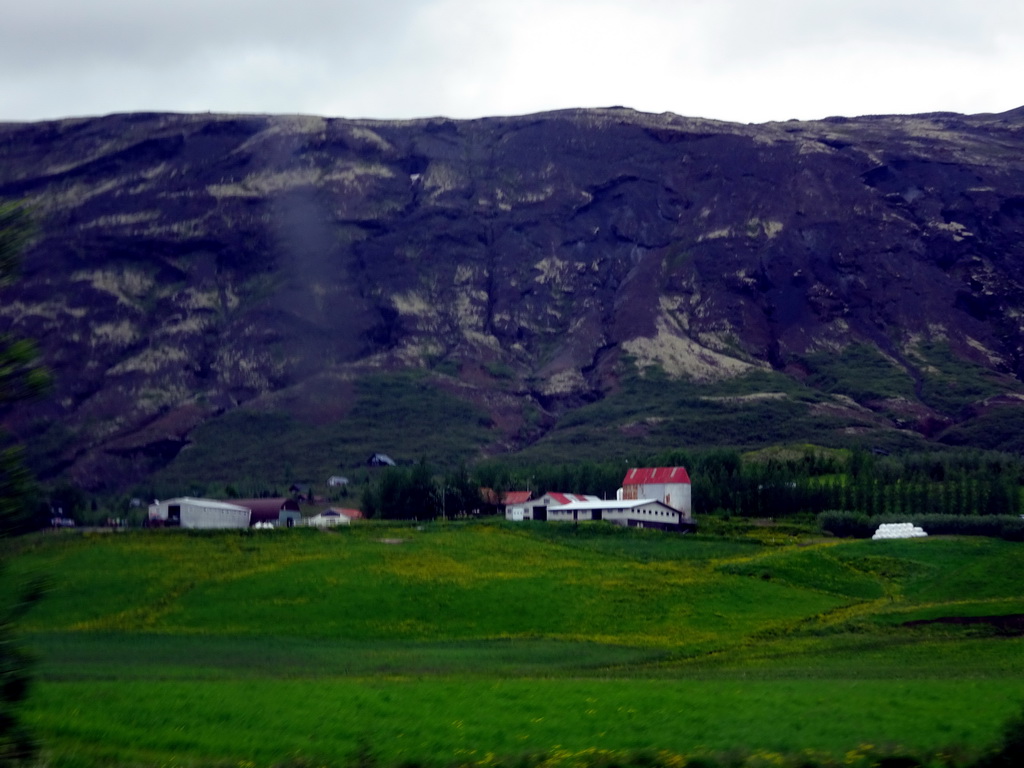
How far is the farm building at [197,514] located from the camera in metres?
118

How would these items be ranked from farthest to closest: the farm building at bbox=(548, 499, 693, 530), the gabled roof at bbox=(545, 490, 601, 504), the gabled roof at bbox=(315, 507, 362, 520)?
the gabled roof at bbox=(315, 507, 362, 520) → the gabled roof at bbox=(545, 490, 601, 504) → the farm building at bbox=(548, 499, 693, 530)

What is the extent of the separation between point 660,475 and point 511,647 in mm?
68111

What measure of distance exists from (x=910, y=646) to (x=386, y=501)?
7719 cm

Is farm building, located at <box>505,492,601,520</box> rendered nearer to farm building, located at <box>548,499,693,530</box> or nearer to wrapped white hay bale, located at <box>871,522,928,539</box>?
farm building, located at <box>548,499,693,530</box>

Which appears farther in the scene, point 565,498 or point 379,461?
point 379,461

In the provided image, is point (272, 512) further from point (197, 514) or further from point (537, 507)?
point (537, 507)

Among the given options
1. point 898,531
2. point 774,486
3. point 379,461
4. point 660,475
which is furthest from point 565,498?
point 379,461

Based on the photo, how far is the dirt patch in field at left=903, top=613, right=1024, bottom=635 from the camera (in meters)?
55.8

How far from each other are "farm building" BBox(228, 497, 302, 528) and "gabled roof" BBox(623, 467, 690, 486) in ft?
124

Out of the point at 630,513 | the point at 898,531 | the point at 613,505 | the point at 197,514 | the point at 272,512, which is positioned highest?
the point at 898,531

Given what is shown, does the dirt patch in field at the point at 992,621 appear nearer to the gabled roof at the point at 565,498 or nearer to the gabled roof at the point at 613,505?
the gabled roof at the point at 613,505

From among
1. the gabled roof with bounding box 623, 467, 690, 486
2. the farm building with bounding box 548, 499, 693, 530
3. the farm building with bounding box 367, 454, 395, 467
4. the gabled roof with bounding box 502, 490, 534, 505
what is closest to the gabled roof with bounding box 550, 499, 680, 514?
the farm building with bounding box 548, 499, 693, 530

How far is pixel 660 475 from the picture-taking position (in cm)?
12031

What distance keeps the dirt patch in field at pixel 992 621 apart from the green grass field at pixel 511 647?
1.07m
